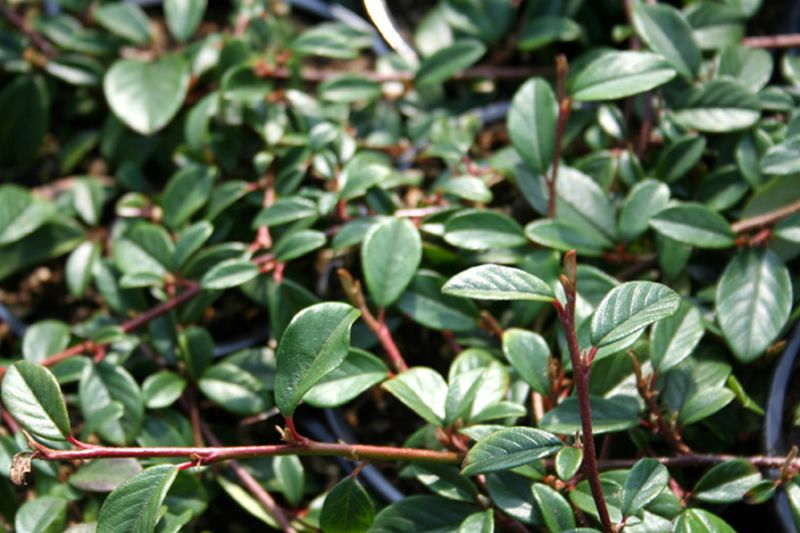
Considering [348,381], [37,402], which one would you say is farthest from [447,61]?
[37,402]

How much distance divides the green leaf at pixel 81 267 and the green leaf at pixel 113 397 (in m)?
0.21

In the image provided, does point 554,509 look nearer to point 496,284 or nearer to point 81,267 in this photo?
point 496,284

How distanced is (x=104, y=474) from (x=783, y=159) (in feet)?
3.06

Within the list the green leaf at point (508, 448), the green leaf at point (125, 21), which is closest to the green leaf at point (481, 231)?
the green leaf at point (508, 448)

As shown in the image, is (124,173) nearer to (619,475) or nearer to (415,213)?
(415,213)

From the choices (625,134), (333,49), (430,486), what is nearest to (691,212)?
(625,134)

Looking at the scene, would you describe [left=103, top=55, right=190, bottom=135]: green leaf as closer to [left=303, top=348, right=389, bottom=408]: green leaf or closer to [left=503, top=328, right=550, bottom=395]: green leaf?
[left=303, top=348, right=389, bottom=408]: green leaf

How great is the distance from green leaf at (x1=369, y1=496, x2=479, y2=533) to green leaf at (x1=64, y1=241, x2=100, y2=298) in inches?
25.4

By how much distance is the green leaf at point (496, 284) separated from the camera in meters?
0.88

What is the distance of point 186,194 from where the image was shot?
143 cm

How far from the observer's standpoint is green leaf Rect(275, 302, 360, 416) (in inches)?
37.3

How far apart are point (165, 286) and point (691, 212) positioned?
0.73m

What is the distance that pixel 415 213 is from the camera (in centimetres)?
131

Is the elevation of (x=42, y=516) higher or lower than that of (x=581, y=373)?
lower
